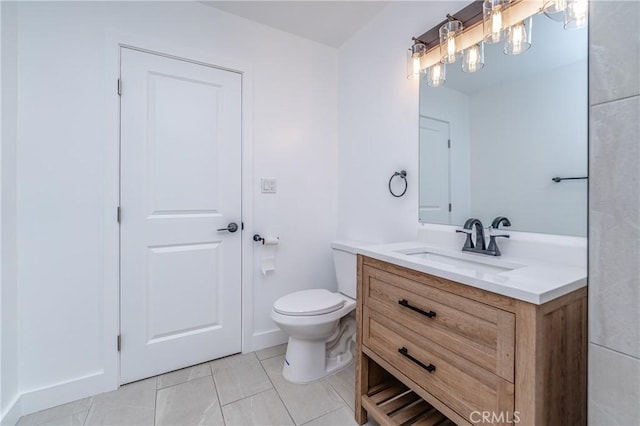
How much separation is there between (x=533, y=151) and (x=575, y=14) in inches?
19.8

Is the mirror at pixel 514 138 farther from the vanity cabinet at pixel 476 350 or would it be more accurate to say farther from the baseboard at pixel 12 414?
the baseboard at pixel 12 414

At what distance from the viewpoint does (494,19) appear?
49.3 inches

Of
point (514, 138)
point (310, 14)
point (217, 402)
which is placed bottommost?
point (217, 402)

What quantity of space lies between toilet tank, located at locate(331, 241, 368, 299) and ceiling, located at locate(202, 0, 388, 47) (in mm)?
1554

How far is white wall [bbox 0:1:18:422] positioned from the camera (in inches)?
50.3

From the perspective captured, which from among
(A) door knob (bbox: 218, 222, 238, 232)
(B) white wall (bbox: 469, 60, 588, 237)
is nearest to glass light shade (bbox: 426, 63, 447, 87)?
(B) white wall (bbox: 469, 60, 588, 237)

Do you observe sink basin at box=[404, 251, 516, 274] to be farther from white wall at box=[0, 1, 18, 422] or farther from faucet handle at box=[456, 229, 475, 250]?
white wall at box=[0, 1, 18, 422]

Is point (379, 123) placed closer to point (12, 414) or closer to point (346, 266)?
point (346, 266)

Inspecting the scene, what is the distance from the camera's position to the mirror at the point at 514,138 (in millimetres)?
1079

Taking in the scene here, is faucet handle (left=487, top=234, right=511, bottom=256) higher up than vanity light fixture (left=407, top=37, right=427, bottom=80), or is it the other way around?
vanity light fixture (left=407, top=37, right=427, bottom=80)

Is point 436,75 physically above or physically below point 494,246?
above

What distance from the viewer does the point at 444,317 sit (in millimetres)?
971

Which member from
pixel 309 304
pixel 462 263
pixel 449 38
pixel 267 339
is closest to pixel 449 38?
pixel 449 38

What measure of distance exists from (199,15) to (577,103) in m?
2.07
